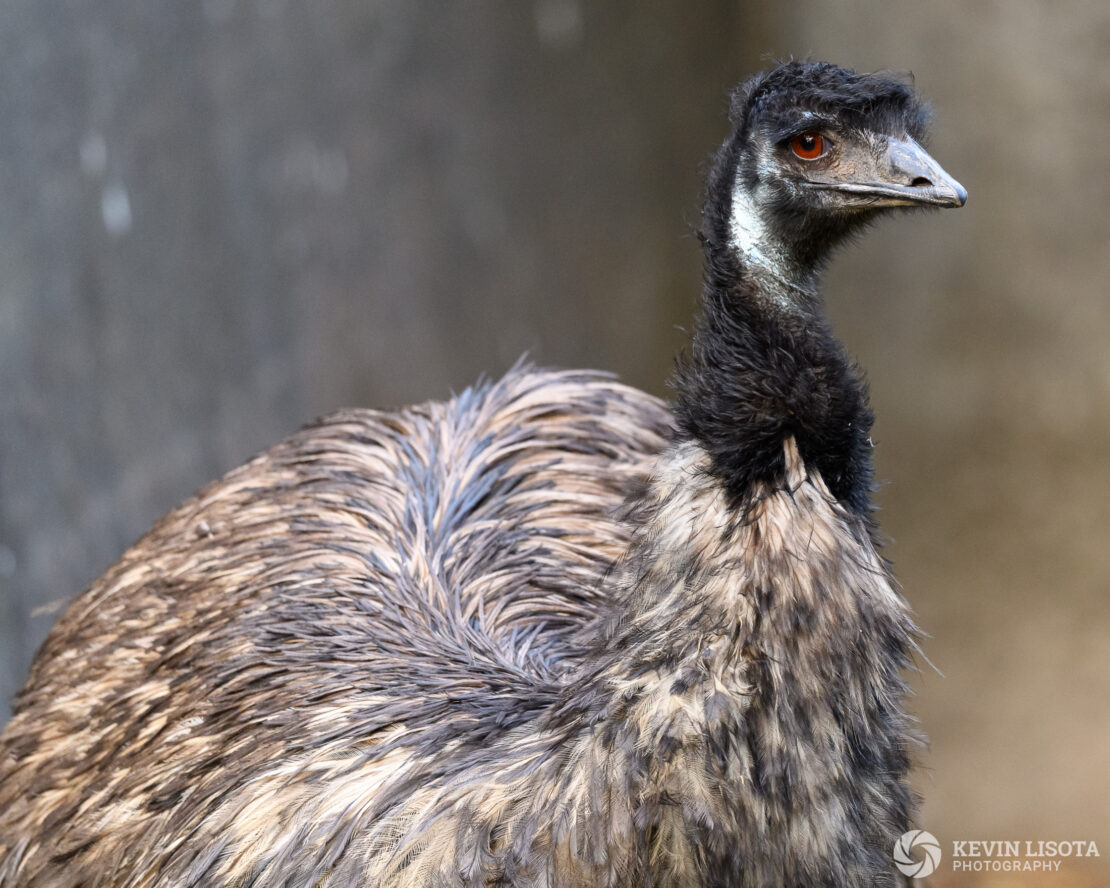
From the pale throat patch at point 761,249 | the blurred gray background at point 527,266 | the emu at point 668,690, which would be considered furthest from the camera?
the blurred gray background at point 527,266

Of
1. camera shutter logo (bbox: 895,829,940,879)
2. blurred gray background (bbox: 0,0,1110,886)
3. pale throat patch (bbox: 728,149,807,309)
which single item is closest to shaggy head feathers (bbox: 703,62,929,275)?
pale throat patch (bbox: 728,149,807,309)

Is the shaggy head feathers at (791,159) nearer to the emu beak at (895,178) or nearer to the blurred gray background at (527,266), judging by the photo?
the emu beak at (895,178)

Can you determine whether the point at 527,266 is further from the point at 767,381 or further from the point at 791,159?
the point at 767,381

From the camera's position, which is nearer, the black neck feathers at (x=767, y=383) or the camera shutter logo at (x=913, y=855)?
the black neck feathers at (x=767, y=383)

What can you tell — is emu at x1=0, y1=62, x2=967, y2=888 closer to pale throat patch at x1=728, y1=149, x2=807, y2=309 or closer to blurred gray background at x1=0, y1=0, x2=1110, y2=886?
pale throat patch at x1=728, y1=149, x2=807, y2=309

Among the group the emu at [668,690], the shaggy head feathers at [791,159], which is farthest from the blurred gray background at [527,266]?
the shaggy head feathers at [791,159]

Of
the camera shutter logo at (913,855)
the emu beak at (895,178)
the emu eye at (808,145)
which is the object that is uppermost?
the emu eye at (808,145)

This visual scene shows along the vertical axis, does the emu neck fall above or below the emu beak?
below

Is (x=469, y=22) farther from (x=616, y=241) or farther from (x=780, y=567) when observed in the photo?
(x=780, y=567)

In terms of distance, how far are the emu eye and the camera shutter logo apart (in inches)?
33.8

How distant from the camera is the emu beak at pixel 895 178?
1.57 metres

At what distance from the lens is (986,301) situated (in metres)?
3.95

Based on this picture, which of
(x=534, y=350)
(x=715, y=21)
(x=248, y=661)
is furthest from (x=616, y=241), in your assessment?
(x=248, y=661)

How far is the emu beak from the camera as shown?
1.57 m
